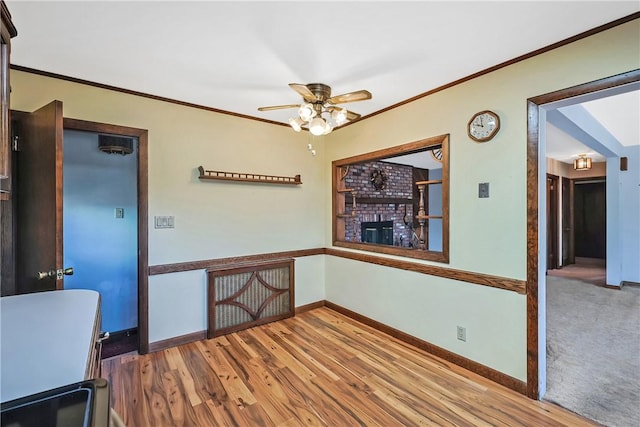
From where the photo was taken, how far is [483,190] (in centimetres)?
237

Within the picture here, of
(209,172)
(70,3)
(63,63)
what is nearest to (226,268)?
(209,172)

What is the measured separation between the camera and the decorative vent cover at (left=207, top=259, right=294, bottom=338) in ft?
10.3

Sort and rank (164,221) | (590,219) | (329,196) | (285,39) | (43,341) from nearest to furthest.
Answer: (43,341) → (285,39) → (164,221) → (329,196) → (590,219)

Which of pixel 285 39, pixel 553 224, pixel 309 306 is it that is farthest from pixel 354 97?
pixel 553 224

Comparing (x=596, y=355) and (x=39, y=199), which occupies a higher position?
(x=39, y=199)

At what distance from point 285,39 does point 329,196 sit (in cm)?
233

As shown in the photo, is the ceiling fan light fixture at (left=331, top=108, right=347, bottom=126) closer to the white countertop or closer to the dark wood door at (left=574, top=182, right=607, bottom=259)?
the white countertop

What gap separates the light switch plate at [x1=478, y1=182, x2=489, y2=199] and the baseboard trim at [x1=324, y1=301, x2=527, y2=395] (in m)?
1.35

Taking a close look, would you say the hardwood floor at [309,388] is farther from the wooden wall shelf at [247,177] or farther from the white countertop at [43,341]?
the wooden wall shelf at [247,177]

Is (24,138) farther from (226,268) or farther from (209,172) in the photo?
(226,268)

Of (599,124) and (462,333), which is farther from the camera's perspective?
(599,124)

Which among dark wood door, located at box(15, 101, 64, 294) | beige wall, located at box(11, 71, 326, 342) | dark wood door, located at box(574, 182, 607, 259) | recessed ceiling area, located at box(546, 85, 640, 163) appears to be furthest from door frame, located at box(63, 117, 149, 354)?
dark wood door, located at box(574, 182, 607, 259)

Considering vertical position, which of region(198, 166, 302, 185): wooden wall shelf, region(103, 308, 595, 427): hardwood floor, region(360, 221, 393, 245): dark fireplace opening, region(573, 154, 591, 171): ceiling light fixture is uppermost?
region(573, 154, 591, 171): ceiling light fixture

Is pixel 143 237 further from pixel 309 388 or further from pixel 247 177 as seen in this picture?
pixel 309 388
